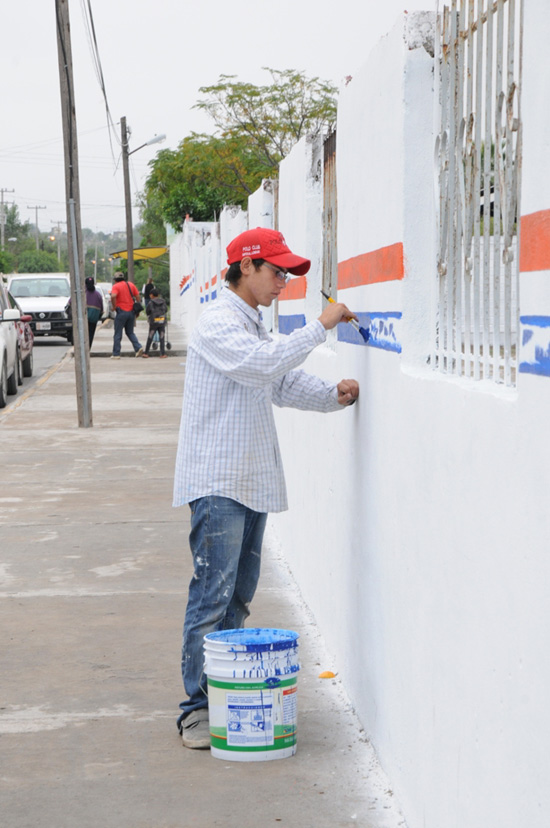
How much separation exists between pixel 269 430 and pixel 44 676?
1.71 meters

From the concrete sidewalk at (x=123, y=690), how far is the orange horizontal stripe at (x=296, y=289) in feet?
5.55

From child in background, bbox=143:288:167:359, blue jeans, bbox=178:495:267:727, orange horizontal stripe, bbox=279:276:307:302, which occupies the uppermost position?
orange horizontal stripe, bbox=279:276:307:302

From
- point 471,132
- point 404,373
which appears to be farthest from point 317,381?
point 471,132

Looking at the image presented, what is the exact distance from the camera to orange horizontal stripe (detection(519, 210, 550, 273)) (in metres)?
2.29

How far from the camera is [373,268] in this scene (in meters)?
4.25

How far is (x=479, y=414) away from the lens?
2.81 meters

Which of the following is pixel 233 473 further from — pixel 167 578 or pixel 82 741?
pixel 167 578

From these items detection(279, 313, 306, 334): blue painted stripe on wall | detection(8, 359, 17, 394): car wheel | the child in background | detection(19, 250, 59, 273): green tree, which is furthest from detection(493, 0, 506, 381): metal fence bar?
detection(19, 250, 59, 273): green tree

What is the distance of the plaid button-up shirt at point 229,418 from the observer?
4109 millimetres

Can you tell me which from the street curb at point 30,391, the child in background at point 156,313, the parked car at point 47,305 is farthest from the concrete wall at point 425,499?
the parked car at point 47,305

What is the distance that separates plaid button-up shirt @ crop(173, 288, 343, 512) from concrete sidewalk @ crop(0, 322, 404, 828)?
3.11 ft

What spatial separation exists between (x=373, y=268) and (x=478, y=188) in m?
1.20

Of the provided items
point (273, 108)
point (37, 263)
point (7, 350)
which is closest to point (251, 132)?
point (273, 108)

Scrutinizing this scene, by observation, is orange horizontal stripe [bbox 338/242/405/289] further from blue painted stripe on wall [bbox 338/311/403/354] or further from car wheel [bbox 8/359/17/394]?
car wheel [bbox 8/359/17/394]
